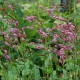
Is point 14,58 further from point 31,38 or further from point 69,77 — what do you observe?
point 69,77

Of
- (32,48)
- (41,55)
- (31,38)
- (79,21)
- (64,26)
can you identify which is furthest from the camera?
(79,21)

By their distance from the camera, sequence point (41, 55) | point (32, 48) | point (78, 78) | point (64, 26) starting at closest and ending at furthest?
point (64, 26) → point (78, 78) → point (41, 55) → point (32, 48)


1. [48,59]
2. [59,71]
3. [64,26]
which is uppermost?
[64,26]

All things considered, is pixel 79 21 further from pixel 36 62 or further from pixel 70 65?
pixel 70 65

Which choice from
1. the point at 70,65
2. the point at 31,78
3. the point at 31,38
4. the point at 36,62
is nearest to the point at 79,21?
the point at 31,38

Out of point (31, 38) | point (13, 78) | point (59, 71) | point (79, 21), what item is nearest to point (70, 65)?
point (59, 71)

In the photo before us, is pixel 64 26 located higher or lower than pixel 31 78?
higher

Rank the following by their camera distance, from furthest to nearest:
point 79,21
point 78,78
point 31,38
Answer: point 79,21 → point 31,38 → point 78,78

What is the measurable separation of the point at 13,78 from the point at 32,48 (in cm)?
86

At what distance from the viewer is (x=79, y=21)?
421 centimetres

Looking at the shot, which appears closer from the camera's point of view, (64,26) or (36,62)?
(64,26)

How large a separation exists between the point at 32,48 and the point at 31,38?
0.91ft

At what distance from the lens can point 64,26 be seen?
2572 millimetres

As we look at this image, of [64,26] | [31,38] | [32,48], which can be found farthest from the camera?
[31,38]
